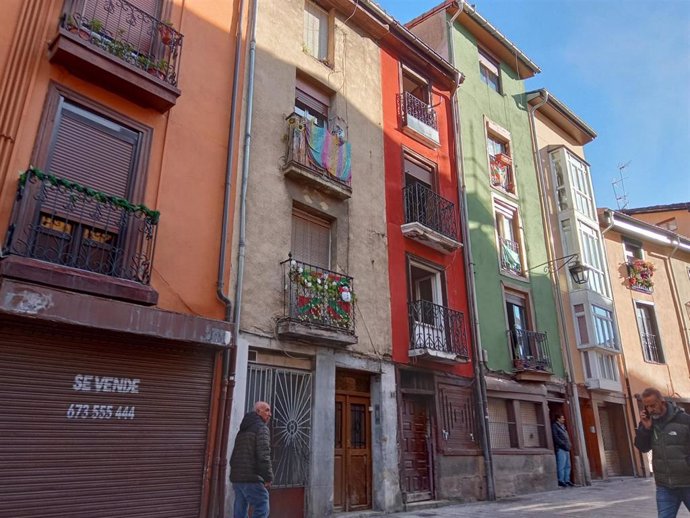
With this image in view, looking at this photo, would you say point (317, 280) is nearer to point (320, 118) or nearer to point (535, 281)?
point (320, 118)

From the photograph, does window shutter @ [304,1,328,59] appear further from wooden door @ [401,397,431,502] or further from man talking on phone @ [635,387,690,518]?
man talking on phone @ [635,387,690,518]

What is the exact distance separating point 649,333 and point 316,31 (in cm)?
1638

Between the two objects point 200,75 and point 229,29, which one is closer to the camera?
point 200,75

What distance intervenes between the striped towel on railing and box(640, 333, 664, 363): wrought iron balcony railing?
14.4m

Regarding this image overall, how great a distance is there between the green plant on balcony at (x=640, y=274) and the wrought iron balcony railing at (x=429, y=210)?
10260 mm

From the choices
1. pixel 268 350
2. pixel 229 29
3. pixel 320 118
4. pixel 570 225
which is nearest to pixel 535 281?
pixel 570 225

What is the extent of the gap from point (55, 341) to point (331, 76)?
824cm

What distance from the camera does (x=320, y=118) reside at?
39.2ft

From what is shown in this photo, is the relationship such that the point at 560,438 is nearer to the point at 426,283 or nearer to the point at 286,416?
the point at 426,283

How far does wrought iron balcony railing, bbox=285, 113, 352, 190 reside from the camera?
33.8ft

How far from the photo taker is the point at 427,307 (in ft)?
40.0

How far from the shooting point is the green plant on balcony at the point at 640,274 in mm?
20172

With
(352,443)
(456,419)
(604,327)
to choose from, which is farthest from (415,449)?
(604,327)

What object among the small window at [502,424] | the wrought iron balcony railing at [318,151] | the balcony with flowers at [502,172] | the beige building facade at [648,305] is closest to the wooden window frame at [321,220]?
the wrought iron balcony railing at [318,151]
